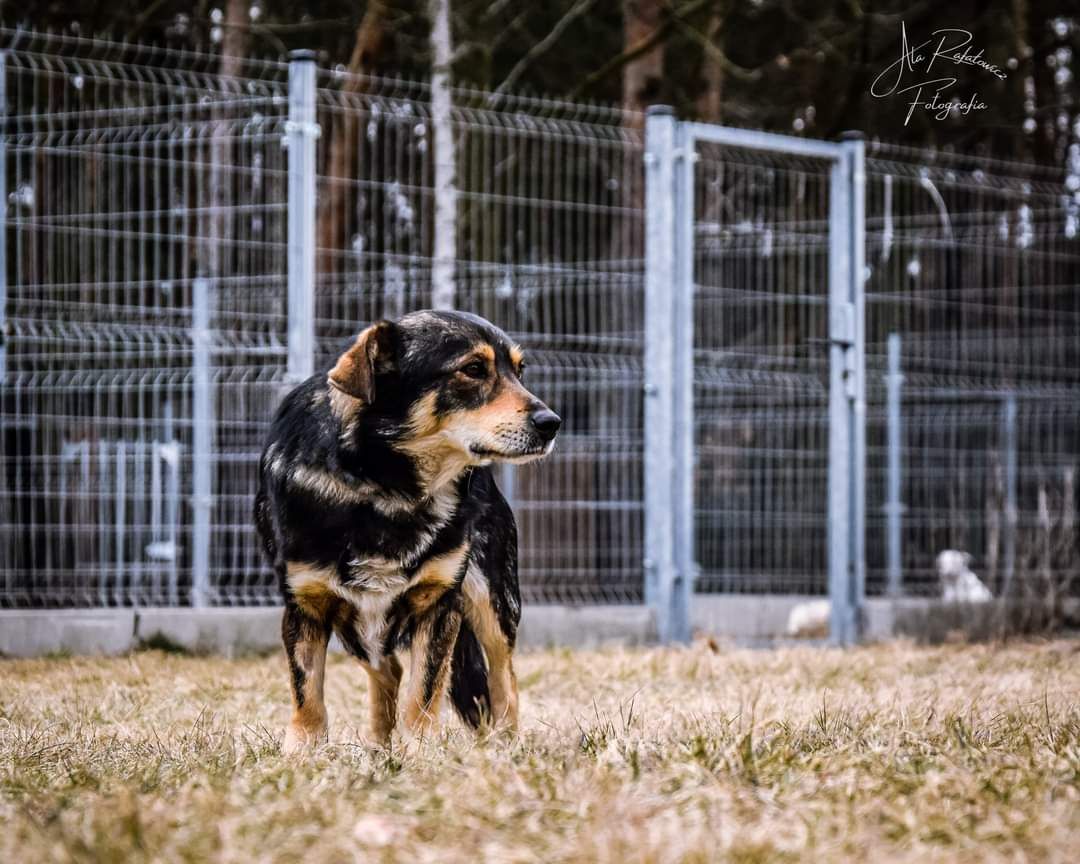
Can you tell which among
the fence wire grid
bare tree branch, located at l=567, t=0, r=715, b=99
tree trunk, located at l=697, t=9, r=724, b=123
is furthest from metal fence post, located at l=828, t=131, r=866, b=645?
tree trunk, located at l=697, t=9, r=724, b=123

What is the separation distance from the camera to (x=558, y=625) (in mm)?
8336

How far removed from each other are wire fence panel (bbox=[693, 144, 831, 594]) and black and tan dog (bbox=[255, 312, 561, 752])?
5.10 m

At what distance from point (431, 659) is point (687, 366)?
448 centimetres

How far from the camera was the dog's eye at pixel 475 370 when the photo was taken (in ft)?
14.4

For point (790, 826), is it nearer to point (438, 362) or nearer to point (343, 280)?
point (438, 362)

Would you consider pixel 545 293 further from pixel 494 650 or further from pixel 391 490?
pixel 391 490

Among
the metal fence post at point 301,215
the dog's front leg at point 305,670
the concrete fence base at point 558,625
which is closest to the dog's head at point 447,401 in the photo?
the dog's front leg at point 305,670

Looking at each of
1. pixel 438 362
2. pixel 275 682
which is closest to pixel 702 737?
pixel 438 362

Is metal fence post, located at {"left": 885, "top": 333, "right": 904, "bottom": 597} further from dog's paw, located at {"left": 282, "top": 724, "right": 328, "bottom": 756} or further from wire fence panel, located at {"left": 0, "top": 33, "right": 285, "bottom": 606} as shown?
dog's paw, located at {"left": 282, "top": 724, "right": 328, "bottom": 756}

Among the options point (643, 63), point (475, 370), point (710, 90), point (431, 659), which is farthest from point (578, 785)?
point (710, 90)

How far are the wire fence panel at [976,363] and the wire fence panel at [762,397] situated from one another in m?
0.49

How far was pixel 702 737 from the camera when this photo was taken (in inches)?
135

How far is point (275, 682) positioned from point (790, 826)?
4040mm

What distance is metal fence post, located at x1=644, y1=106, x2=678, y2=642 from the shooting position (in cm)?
830
